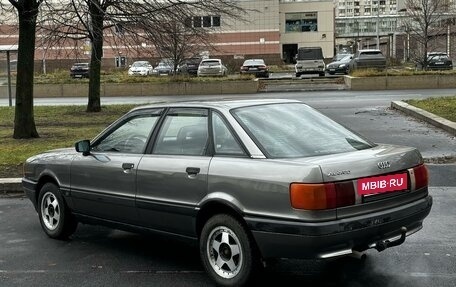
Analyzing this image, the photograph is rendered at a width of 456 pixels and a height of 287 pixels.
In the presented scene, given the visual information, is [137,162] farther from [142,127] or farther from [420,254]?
[420,254]

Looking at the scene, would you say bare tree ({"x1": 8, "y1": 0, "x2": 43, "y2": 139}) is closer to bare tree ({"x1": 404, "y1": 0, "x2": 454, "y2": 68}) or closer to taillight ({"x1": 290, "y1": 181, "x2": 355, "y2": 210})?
taillight ({"x1": 290, "y1": 181, "x2": 355, "y2": 210})

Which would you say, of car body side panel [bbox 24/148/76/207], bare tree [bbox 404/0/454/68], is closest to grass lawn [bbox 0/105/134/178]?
car body side panel [bbox 24/148/76/207]

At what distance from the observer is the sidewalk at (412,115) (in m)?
8.60

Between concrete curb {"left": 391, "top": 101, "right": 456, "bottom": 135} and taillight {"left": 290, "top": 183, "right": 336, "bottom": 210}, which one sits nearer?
taillight {"left": 290, "top": 183, "right": 336, "bottom": 210}

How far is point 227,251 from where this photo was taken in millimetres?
4500

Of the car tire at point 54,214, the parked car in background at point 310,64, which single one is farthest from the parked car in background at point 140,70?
the car tire at point 54,214

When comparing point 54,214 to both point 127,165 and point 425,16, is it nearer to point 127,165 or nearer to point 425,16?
point 127,165

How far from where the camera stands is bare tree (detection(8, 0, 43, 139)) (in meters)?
12.9

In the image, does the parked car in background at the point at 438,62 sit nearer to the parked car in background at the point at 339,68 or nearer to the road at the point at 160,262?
the parked car in background at the point at 339,68

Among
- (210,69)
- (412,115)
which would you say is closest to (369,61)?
(210,69)

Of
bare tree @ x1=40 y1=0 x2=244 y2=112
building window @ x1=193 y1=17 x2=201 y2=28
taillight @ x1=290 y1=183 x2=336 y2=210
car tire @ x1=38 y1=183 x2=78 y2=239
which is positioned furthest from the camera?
building window @ x1=193 y1=17 x2=201 y2=28

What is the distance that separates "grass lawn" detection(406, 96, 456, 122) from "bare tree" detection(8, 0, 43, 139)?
10.3m

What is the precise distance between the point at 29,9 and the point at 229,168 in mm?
10033

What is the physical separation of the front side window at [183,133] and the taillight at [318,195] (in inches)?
41.3
